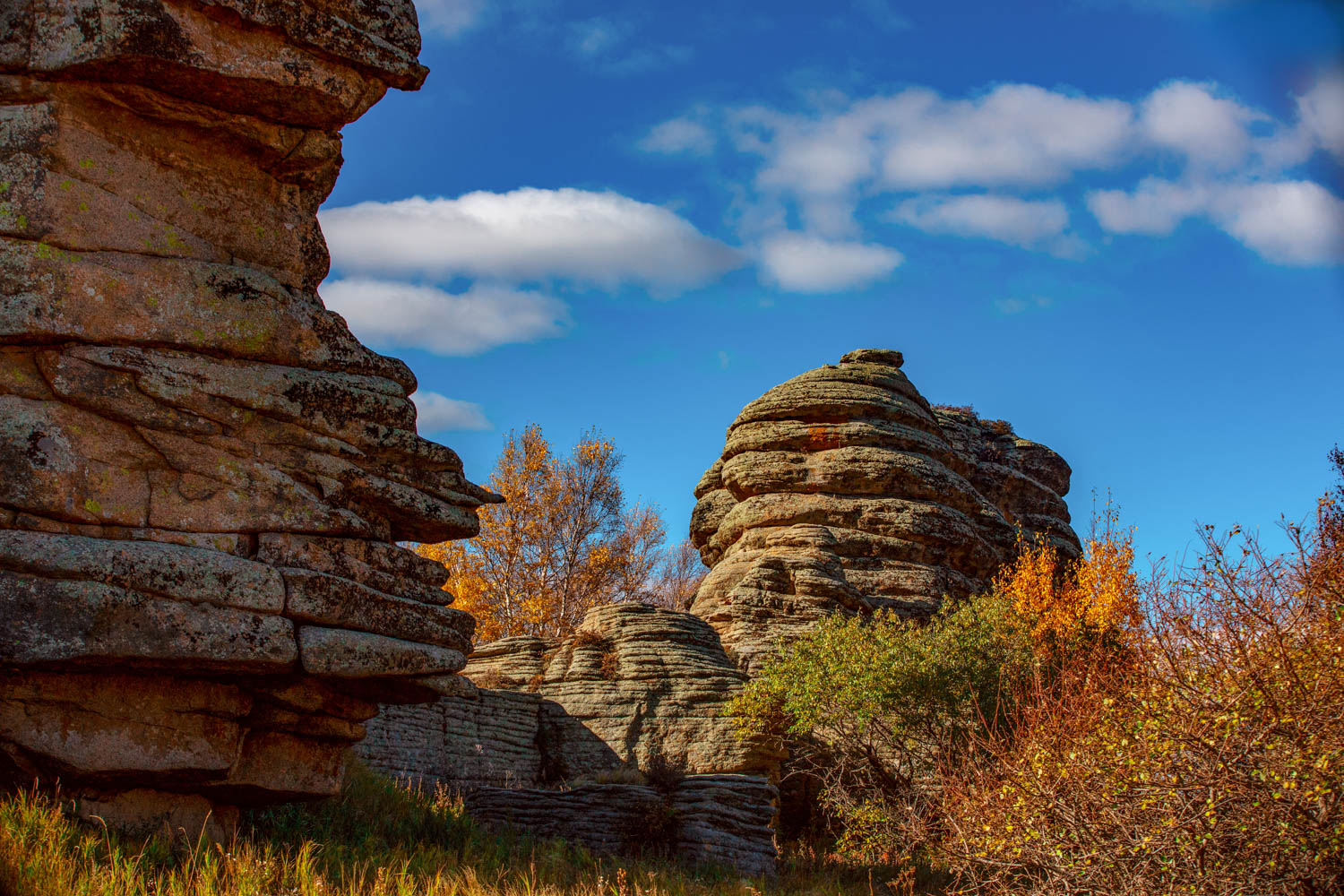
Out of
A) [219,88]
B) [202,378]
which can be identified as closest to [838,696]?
[202,378]

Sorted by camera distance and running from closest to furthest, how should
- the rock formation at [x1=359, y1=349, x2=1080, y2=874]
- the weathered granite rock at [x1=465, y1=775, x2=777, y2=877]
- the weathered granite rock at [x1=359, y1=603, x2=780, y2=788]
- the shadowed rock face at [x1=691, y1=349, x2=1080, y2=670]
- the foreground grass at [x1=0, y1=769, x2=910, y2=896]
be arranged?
the foreground grass at [x1=0, y1=769, x2=910, y2=896] → the weathered granite rock at [x1=465, y1=775, x2=777, y2=877] → the rock formation at [x1=359, y1=349, x2=1080, y2=874] → the weathered granite rock at [x1=359, y1=603, x2=780, y2=788] → the shadowed rock face at [x1=691, y1=349, x2=1080, y2=670]

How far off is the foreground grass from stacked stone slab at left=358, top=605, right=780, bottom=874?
111 cm

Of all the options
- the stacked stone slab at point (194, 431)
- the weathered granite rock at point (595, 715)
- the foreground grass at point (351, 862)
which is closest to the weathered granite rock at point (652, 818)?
the foreground grass at point (351, 862)

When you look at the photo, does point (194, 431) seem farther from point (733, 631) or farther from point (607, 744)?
point (733, 631)

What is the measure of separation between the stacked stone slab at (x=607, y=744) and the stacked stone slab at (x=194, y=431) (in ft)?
17.7

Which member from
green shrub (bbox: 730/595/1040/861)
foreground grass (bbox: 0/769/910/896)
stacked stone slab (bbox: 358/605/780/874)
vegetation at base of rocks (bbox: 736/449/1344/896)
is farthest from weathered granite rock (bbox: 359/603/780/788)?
vegetation at base of rocks (bbox: 736/449/1344/896)

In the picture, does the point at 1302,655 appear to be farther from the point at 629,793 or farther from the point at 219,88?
the point at 219,88

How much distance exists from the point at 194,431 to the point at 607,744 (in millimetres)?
13985

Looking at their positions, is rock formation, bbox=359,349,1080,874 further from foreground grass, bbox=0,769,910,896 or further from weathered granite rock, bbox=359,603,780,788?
foreground grass, bbox=0,769,910,896

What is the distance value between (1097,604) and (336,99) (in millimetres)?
29333

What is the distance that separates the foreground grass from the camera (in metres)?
9.02

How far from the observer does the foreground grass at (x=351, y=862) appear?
9.02 meters

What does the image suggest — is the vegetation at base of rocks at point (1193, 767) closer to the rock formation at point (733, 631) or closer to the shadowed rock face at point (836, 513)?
the rock formation at point (733, 631)

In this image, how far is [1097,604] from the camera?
33938 mm
